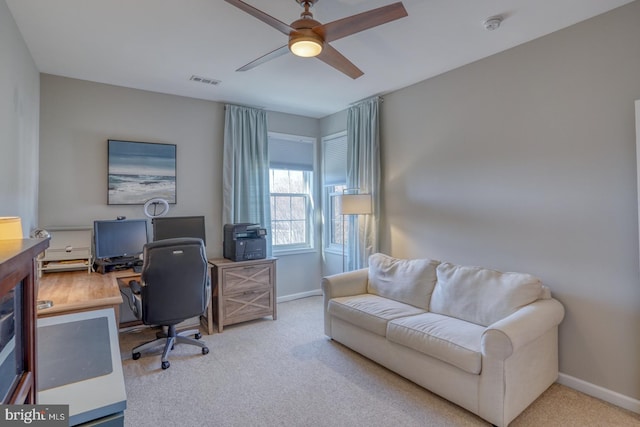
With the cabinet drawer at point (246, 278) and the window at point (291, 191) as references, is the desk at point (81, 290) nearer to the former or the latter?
the cabinet drawer at point (246, 278)

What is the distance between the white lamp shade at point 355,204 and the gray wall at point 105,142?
163 cm

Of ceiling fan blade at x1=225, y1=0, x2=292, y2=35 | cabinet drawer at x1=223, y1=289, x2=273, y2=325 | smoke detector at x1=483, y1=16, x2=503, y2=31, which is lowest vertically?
cabinet drawer at x1=223, y1=289, x2=273, y2=325

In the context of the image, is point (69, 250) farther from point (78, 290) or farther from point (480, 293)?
point (480, 293)

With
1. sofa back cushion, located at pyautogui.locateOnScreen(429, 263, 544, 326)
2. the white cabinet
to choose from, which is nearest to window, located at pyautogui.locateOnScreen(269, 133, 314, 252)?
the white cabinet

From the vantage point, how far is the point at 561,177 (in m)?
2.59

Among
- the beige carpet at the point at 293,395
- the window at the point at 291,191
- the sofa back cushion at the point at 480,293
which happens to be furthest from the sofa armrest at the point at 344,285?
the window at the point at 291,191

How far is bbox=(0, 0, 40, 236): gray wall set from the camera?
7.03 ft

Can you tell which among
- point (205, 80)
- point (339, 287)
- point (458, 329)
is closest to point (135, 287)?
point (339, 287)

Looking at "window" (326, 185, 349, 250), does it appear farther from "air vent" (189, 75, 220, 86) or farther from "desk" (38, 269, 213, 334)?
"desk" (38, 269, 213, 334)

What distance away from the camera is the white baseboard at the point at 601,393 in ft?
7.38

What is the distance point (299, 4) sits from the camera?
2.16 m

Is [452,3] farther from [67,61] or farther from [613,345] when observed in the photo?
[67,61]

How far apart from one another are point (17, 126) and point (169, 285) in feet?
5.29

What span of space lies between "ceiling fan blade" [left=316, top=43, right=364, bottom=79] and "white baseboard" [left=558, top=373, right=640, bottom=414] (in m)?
2.84
